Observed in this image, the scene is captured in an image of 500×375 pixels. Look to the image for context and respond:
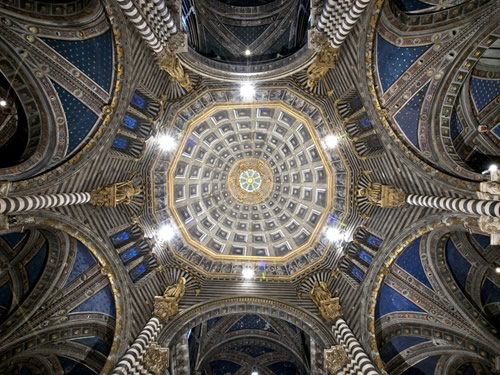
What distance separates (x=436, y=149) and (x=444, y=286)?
300 inches

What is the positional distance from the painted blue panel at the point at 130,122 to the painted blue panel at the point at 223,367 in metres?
18.3

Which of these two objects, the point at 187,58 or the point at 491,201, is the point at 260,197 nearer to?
the point at 187,58

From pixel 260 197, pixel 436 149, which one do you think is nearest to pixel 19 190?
pixel 260 197

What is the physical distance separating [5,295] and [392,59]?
24.0 meters

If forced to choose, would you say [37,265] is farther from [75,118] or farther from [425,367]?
[425,367]

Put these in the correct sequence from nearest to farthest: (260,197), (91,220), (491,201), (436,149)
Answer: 1. (491,201)
2. (436,149)
3. (91,220)
4. (260,197)

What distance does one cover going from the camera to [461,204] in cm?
1327

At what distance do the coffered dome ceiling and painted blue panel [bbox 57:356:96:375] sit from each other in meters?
8.43

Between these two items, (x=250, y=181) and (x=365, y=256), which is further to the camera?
(x=250, y=181)

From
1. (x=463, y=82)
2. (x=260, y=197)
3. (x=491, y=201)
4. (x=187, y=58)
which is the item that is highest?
(x=187, y=58)

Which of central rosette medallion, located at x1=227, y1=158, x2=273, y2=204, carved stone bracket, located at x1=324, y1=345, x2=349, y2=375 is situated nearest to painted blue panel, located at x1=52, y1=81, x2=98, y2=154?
central rosette medallion, located at x1=227, y1=158, x2=273, y2=204

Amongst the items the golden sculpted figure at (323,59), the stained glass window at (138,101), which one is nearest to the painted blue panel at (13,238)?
the stained glass window at (138,101)

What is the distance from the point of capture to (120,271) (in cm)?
1934

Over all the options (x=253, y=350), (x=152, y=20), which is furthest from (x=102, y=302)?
(x=152, y=20)
